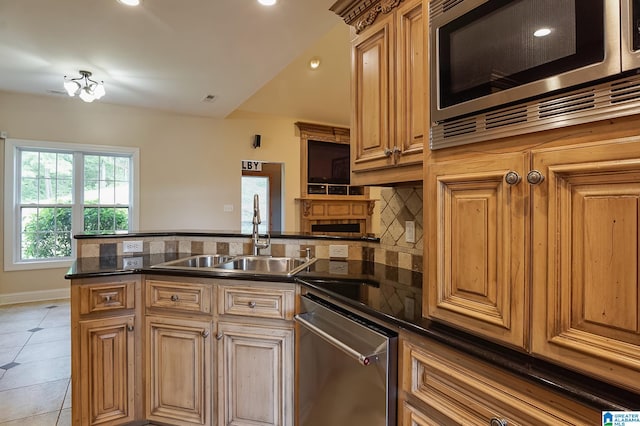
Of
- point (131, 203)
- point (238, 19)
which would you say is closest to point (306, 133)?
point (131, 203)

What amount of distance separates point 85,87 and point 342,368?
410cm

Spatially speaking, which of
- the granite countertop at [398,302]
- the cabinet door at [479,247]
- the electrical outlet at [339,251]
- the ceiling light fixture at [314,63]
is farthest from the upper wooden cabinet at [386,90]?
the ceiling light fixture at [314,63]

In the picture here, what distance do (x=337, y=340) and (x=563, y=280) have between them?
0.83 meters

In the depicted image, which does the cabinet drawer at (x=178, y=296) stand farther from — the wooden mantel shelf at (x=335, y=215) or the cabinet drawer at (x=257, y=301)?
the wooden mantel shelf at (x=335, y=215)

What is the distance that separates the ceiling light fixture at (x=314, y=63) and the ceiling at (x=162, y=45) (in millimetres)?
209

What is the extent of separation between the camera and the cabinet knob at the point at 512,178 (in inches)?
34.1

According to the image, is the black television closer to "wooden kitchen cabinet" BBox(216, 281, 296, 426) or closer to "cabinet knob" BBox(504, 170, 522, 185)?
"wooden kitchen cabinet" BBox(216, 281, 296, 426)

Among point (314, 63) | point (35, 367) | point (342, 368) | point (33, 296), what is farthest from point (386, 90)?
point (33, 296)

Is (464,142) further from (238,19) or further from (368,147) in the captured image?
(238,19)

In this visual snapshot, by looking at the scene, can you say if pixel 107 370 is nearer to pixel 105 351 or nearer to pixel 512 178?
pixel 105 351

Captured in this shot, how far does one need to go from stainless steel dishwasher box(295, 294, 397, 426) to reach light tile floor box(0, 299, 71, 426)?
1.60 m

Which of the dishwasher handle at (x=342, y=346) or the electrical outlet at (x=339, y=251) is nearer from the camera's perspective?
the dishwasher handle at (x=342, y=346)

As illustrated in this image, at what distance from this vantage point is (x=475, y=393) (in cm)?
92

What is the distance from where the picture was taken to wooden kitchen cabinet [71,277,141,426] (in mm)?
1810
